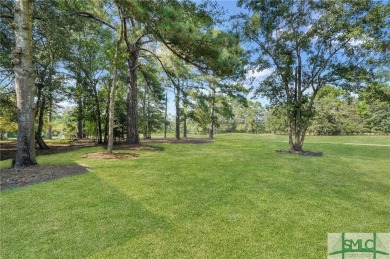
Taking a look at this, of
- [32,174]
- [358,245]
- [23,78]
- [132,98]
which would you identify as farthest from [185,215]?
[132,98]

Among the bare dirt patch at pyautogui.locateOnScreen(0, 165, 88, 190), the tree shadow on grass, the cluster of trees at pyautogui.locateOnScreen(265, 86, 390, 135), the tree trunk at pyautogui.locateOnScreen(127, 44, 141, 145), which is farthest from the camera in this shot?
the cluster of trees at pyautogui.locateOnScreen(265, 86, 390, 135)

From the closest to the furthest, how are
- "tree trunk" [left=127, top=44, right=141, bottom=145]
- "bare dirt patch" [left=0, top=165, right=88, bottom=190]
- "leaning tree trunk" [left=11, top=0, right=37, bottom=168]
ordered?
"bare dirt patch" [left=0, top=165, right=88, bottom=190] < "leaning tree trunk" [left=11, top=0, right=37, bottom=168] < "tree trunk" [left=127, top=44, right=141, bottom=145]

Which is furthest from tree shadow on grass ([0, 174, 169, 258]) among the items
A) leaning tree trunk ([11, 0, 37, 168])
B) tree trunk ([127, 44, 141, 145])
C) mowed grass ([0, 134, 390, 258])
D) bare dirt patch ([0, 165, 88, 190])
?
tree trunk ([127, 44, 141, 145])

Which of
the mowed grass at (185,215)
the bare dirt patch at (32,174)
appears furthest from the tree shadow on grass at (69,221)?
the bare dirt patch at (32,174)

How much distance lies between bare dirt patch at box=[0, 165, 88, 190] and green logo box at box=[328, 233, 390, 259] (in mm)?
4899

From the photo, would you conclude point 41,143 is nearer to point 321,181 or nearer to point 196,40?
point 196,40

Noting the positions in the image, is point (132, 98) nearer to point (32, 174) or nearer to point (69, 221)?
point (32, 174)

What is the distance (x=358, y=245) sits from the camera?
2242 millimetres

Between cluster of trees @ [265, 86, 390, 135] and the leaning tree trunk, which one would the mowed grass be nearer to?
the leaning tree trunk

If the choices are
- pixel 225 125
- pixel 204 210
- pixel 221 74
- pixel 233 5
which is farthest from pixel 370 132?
pixel 204 210

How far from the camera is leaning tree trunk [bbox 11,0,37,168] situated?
4.78 m

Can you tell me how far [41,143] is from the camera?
10023mm

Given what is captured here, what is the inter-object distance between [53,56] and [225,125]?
40996 millimetres

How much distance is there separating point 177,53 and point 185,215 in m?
4.47
